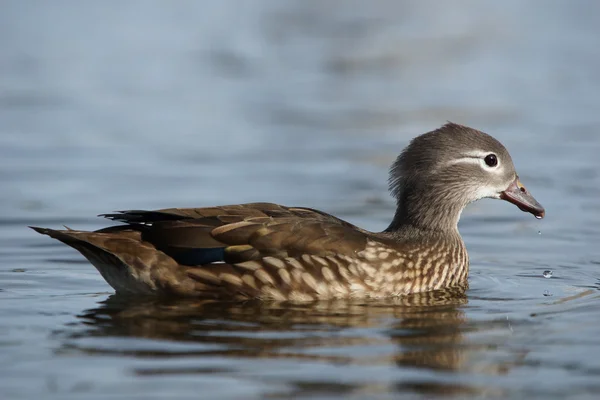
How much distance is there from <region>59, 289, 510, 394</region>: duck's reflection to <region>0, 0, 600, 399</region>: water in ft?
0.10

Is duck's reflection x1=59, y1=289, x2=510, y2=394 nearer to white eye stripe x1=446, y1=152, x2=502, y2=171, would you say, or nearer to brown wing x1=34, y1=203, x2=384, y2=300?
brown wing x1=34, y1=203, x2=384, y2=300

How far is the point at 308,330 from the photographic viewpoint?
8805mm

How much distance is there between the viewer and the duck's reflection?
26.3ft

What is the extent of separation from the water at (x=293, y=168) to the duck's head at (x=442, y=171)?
0.78 meters

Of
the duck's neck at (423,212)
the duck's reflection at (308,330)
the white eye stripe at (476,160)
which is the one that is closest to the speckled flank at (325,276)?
the duck's reflection at (308,330)

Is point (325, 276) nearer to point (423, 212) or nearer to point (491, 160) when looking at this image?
point (423, 212)

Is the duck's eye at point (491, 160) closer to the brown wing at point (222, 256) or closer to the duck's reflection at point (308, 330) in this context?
the duck's reflection at point (308, 330)

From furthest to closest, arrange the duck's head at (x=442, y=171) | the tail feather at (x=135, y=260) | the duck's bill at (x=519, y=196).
Result: the duck's bill at (x=519, y=196) → the duck's head at (x=442, y=171) → the tail feather at (x=135, y=260)

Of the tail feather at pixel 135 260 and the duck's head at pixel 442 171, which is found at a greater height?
the duck's head at pixel 442 171

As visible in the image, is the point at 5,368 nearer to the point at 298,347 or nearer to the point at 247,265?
the point at 298,347

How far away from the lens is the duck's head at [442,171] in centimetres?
1096

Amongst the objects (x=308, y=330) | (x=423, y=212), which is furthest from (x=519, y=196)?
(x=308, y=330)

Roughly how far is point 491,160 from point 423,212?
75cm

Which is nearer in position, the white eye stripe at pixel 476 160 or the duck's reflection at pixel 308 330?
the duck's reflection at pixel 308 330
